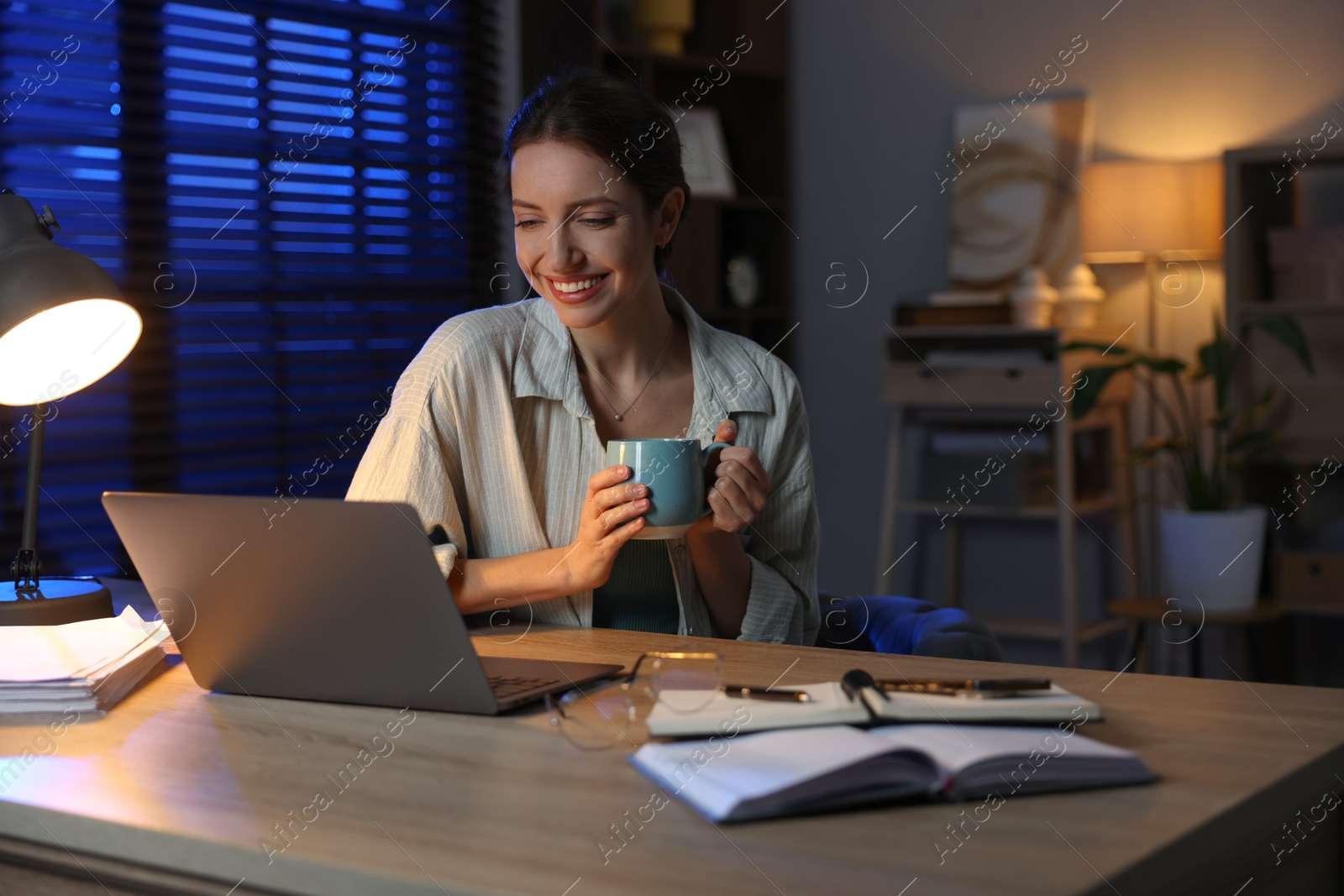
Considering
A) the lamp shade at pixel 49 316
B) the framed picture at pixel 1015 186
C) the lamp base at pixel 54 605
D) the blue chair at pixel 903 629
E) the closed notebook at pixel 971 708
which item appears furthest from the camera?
the framed picture at pixel 1015 186

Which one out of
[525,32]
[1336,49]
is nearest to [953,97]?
[1336,49]

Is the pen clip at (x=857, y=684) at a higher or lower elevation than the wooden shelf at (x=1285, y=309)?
lower

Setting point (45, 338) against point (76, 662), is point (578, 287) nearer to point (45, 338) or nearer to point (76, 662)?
point (45, 338)

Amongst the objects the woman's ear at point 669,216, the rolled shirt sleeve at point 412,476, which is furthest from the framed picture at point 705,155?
the rolled shirt sleeve at point 412,476

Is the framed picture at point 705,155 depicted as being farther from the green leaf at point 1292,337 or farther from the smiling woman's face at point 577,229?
the smiling woman's face at point 577,229

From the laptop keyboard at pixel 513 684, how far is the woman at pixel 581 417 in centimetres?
33

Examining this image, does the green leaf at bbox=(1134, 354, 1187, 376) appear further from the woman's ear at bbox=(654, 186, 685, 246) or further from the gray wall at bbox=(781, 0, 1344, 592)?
the woman's ear at bbox=(654, 186, 685, 246)

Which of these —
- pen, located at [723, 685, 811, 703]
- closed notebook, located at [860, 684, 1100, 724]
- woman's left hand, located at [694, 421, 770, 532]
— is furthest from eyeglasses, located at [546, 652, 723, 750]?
woman's left hand, located at [694, 421, 770, 532]

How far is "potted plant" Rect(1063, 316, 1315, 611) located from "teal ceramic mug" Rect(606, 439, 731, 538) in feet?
7.17

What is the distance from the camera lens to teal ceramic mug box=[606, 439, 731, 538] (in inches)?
48.2

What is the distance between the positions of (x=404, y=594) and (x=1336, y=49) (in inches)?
128

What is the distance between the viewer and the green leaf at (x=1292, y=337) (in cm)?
300

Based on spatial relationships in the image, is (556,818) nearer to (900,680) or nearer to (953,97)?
(900,680)

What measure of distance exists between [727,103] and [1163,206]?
1.47 m
